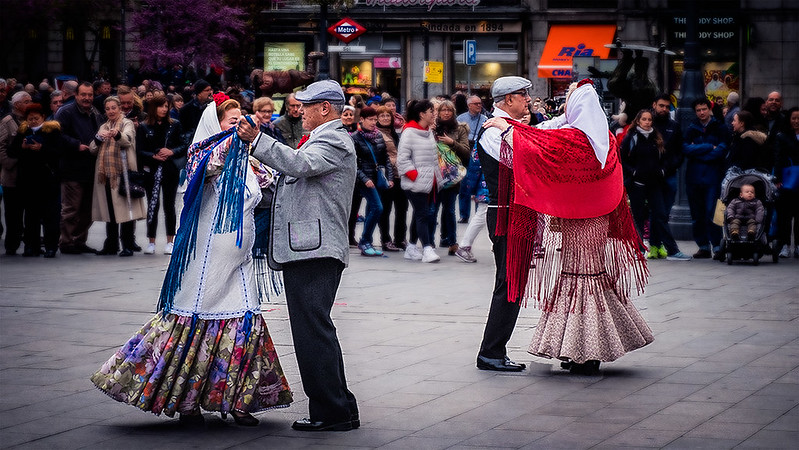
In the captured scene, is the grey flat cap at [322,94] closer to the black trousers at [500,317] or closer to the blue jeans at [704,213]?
the black trousers at [500,317]

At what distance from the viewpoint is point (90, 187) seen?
15.1 m

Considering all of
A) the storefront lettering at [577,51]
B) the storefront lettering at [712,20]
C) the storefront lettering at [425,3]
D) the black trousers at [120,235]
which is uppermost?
the storefront lettering at [425,3]

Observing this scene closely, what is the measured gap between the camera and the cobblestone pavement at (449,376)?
643 centimetres

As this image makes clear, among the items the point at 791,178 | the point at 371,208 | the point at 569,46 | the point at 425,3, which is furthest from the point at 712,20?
the point at 371,208

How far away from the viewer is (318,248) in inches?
252

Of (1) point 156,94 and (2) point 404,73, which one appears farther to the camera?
(2) point 404,73

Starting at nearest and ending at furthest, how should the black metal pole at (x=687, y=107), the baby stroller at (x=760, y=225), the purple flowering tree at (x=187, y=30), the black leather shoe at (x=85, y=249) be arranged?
1. the baby stroller at (x=760, y=225)
2. the black leather shoe at (x=85, y=249)
3. the black metal pole at (x=687, y=107)
4. the purple flowering tree at (x=187, y=30)

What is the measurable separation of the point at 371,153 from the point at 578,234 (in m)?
7.17

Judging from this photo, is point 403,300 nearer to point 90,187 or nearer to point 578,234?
point 578,234

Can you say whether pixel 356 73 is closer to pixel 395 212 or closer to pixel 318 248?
pixel 395 212

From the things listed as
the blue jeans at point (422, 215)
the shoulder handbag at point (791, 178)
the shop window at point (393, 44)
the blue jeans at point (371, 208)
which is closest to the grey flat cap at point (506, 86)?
the blue jeans at point (422, 215)

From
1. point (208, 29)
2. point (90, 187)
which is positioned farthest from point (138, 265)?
point (208, 29)

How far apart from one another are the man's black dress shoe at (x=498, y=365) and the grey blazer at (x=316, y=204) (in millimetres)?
1926

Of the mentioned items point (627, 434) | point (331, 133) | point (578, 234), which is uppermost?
point (331, 133)
